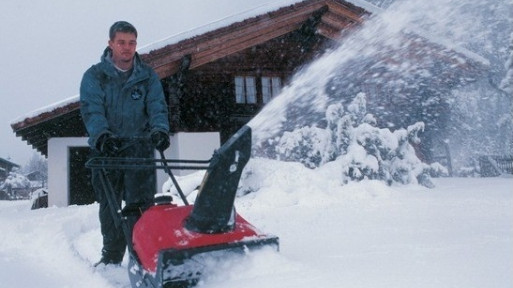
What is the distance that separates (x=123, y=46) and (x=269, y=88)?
8.33 metres

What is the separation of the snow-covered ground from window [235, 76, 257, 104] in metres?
5.00

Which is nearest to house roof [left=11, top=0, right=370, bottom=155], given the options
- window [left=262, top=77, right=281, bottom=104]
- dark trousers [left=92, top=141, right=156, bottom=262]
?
window [left=262, top=77, right=281, bottom=104]

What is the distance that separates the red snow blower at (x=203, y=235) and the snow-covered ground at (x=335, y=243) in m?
0.08

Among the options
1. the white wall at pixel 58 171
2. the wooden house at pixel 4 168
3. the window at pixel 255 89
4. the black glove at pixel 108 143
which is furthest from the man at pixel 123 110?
the wooden house at pixel 4 168

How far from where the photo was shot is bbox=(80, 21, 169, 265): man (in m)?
2.64

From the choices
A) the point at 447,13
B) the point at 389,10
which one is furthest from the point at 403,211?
the point at 447,13

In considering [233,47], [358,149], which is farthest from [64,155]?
[358,149]

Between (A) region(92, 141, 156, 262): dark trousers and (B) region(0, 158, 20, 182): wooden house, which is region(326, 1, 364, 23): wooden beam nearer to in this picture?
(A) region(92, 141, 156, 262): dark trousers

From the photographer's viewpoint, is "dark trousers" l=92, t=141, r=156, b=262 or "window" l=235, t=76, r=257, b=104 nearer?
"dark trousers" l=92, t=141, r=156, b=262

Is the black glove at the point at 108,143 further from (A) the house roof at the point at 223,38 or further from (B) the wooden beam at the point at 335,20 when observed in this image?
(B) the wooden beam at the point at 335,20

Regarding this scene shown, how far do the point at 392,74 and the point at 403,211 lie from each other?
417 inches

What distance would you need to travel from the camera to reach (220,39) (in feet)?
29.7

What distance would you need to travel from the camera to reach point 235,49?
990cm

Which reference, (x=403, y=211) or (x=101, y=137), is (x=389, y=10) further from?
(x=101, y=137)
